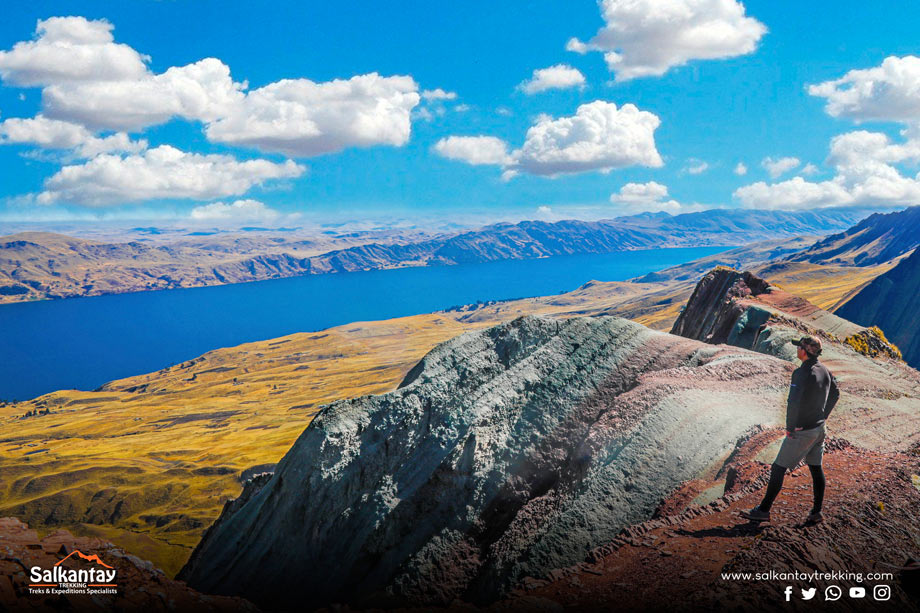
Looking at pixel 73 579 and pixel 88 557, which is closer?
pixel 73 579

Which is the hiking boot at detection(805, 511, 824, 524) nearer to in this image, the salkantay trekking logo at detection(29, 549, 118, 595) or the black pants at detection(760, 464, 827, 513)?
the black pants at detection(760, 464, 827, 513)

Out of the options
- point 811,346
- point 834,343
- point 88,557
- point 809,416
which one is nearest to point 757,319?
point 834,343

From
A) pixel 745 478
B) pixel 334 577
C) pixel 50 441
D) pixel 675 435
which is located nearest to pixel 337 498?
pixel 334 577

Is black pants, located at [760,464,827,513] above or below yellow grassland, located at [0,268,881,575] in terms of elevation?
above

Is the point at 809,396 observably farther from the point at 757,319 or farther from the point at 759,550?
the point at 757,319

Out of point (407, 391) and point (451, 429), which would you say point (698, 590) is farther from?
point (407, 391)

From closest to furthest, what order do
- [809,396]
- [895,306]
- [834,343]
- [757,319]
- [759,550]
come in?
[759,550]
[809,396]
[834,343]
[757,319]
[895,306]

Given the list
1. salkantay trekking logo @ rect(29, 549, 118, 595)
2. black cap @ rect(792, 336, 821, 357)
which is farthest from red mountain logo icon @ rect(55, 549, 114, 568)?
black cap @ rect(792, 336, 821, 357)

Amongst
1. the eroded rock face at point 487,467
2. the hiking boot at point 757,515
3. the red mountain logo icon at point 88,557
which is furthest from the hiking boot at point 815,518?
the red mountain logo icon at point 88,557
